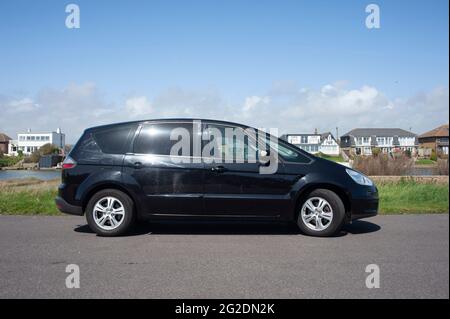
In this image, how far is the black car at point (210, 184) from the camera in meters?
5.73

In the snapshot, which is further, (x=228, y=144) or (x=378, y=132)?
(x=378, y=132)

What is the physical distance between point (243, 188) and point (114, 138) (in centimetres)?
226

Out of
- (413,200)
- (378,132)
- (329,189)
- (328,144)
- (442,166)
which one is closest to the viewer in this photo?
(329,189)

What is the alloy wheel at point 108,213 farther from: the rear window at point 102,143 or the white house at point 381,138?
the white house at point 381,138

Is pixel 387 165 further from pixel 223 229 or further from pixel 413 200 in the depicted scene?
pixel 223 229

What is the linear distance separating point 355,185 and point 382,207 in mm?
3017

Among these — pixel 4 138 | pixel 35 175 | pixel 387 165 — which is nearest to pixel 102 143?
Answer: pixel 387 165

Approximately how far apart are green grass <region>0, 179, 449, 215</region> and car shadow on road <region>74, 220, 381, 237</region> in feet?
5.78

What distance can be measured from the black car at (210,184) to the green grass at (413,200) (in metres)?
2.65

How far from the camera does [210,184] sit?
5.77m

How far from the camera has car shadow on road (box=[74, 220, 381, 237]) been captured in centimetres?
603

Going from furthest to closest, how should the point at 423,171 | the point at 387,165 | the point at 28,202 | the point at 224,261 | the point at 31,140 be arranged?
the point at 31,140, the point at 387,165, the point at 423,171, the point at 28,202, the point at 224,261
